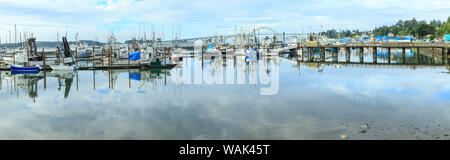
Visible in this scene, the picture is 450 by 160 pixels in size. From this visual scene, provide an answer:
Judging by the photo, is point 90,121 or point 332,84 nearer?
point 90,121

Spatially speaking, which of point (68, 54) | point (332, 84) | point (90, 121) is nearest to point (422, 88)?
point (332, 84)

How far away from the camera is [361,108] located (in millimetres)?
20547

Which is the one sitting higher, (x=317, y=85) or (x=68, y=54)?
(x=68, y=54)

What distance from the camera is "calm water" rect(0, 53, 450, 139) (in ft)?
52.4

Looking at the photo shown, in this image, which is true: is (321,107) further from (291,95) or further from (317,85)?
(317,85)

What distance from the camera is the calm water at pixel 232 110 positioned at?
16.0 m

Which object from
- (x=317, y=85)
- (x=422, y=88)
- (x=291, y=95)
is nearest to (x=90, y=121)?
(x=291, y=95)

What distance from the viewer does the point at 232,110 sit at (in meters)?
20.9

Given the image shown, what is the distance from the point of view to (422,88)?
2833cm
